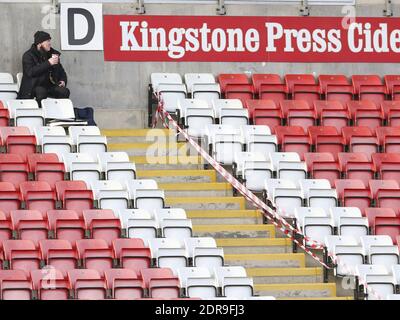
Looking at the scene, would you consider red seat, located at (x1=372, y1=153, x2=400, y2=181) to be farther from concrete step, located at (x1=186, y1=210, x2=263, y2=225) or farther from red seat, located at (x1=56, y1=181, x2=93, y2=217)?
red seat, located at (x1=56, y1=181, x2=93, y2=217)

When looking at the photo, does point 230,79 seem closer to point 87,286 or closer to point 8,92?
point 8,92

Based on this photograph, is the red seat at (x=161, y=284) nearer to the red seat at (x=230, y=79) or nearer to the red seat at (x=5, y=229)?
the red seat at (x=5, y=229)

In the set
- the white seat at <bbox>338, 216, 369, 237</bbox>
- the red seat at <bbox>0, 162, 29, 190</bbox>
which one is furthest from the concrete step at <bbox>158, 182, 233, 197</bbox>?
the red seat at <bbox>0, 162, 29, 190</bbox>

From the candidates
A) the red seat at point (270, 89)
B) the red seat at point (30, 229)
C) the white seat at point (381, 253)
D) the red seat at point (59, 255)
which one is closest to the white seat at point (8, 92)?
the red seat at point (270, 89)

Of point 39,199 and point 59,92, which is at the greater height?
point 59,92

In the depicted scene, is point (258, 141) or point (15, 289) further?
point (258, 141)

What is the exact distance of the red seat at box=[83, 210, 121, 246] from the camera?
2016cm

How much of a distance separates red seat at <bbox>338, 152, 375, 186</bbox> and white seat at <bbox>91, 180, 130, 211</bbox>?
3323mm

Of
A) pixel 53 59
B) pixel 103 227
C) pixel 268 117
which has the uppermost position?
pixel 53 59

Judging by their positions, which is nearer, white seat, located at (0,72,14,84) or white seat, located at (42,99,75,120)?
white seat, located at (42,99,75,120)

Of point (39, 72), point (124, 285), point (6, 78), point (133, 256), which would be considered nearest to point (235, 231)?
point (133, 256)

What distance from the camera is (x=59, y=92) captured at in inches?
919

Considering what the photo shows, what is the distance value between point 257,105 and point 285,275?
4116 millimetres
